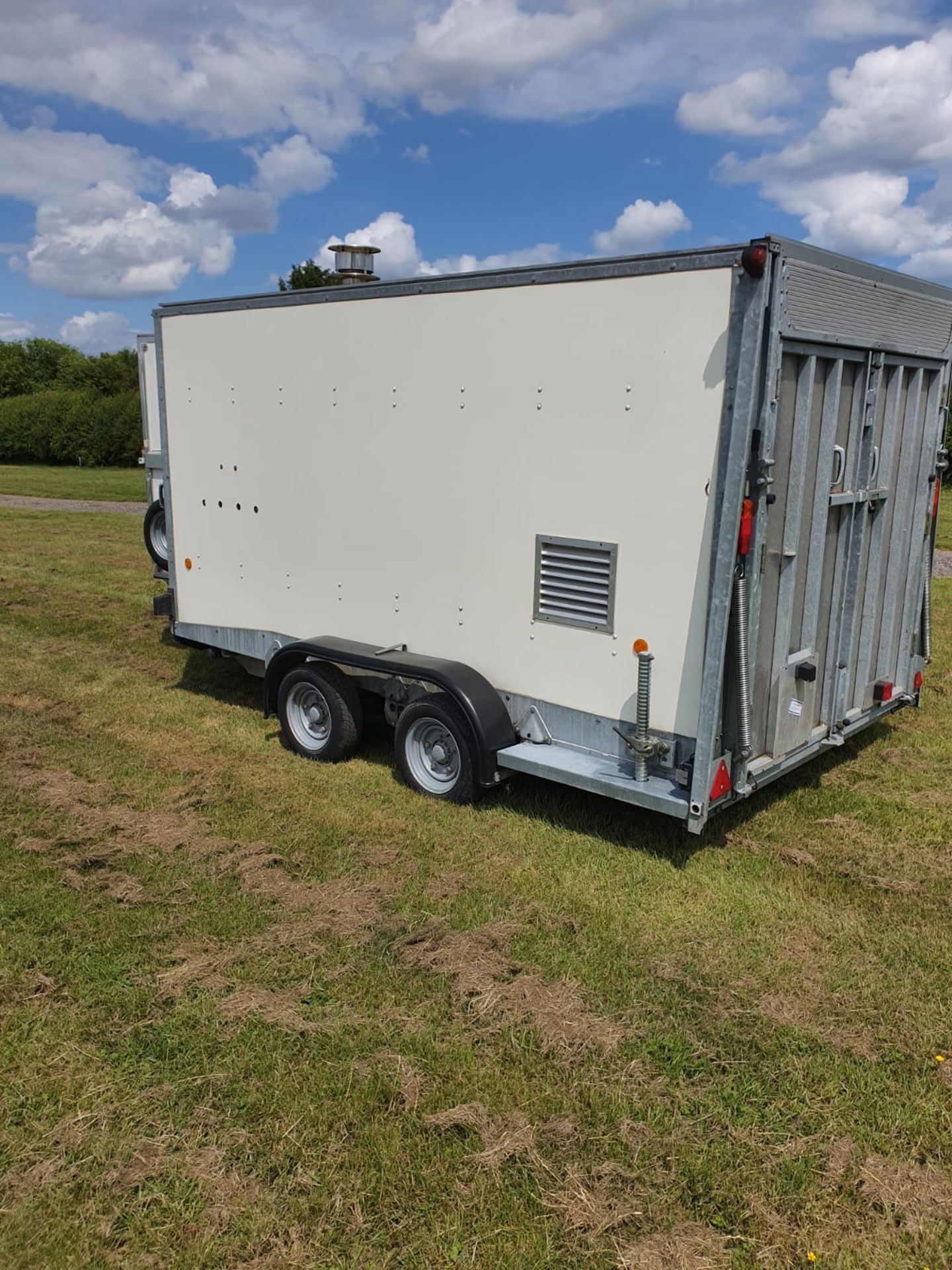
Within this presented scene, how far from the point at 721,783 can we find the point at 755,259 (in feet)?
7.54

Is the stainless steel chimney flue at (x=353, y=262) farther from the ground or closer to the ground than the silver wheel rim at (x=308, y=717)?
farther from the ground

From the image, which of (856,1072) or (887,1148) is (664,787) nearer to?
(856,1072)

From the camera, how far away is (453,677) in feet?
17.5

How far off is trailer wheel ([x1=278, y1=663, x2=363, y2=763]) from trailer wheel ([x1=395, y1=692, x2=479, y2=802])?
18.5 inches

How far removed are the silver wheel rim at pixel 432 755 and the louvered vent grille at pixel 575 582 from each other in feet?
3.19

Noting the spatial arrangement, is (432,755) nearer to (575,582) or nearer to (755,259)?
(575,582)

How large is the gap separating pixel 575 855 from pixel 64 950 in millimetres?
2431

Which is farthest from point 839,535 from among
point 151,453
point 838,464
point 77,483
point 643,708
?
point 77,483

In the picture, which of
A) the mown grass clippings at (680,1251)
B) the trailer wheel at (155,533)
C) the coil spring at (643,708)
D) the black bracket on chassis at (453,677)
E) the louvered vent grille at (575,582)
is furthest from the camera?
the trailer wheel at (155,533)

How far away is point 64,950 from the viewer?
13.7 feet

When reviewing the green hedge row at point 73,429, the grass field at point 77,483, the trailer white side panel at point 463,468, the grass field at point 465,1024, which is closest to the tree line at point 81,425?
the green hedge row at point 73,429

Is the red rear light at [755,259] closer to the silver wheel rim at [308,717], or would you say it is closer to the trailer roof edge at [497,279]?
the trailer roof edge at [497,279]

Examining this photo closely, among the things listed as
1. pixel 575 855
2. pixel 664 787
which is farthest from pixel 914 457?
pixel 575 855

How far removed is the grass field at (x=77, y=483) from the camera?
85.9 ft
